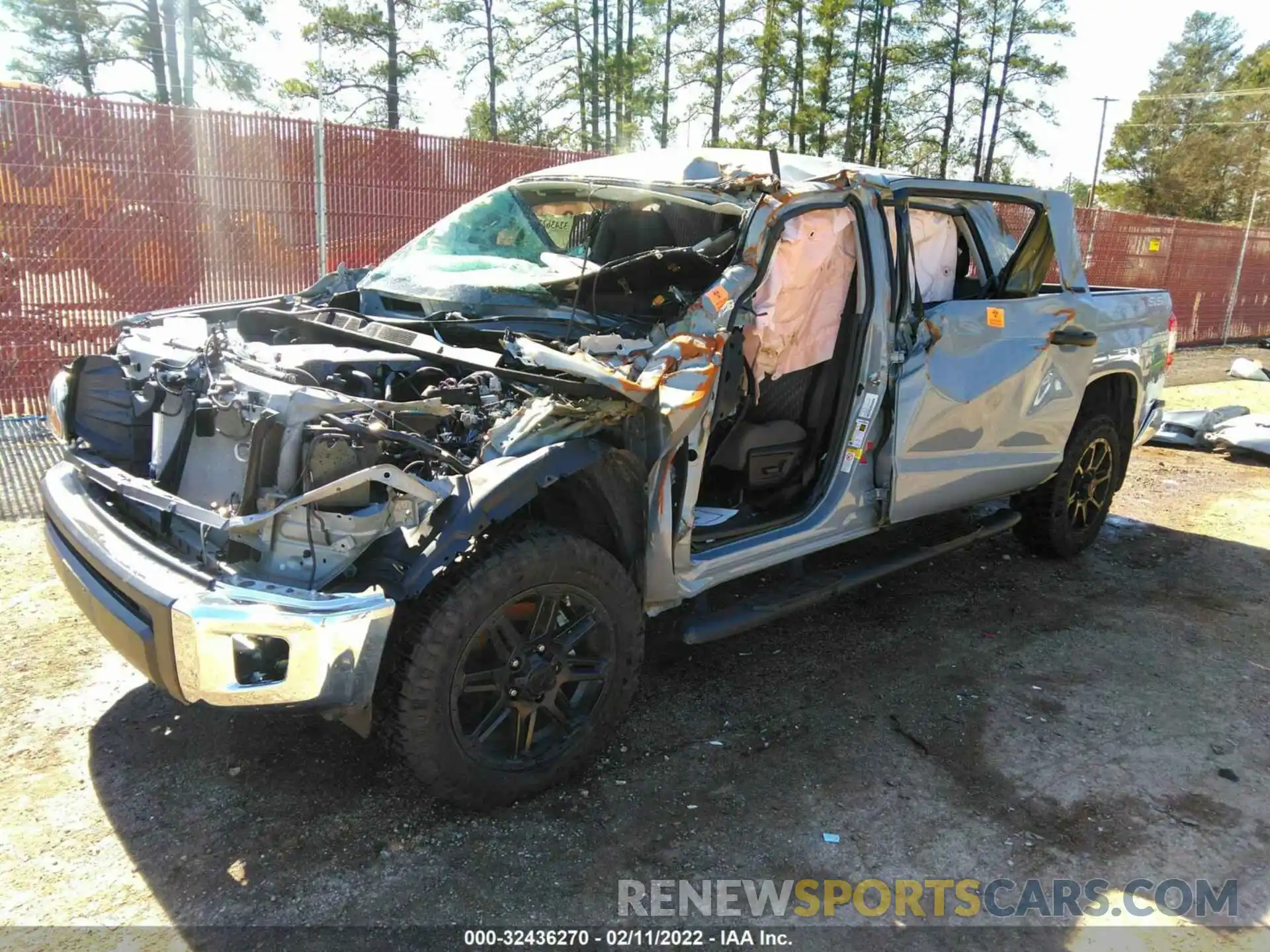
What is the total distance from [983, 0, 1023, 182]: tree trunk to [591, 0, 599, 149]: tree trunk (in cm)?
1240

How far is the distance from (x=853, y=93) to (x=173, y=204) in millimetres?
24991

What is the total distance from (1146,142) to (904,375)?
5209 centimetres

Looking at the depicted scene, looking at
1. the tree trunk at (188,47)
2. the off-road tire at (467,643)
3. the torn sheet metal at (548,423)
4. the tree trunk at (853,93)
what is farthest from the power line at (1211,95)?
the off-road tire at (467,643)

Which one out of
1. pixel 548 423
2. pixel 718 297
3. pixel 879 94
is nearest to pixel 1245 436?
pixel 718 297

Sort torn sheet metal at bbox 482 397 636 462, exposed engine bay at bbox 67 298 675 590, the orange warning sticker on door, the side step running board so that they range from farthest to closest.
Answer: the side step running board → the orange warning sticker on door → torn sheet metal at bbox 482 397 636 462 → exposed engine bay at bbox 67 298 675 590

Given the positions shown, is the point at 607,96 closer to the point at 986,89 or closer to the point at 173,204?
the point at 986,89

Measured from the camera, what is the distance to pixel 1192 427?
856 cm

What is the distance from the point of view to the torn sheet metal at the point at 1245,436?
796 centimetres

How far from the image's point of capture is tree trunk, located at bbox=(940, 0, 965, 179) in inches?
1138

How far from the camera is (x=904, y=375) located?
379 centimetres

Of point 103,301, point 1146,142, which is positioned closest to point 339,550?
point 103,301

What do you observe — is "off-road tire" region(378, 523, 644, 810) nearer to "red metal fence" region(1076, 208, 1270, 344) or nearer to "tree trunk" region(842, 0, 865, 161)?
"red metal fence" region(1076, 208, 1270, 344)

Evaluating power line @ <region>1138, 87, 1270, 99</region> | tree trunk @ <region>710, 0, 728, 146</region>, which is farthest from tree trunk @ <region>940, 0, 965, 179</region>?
power line @ <region>1138, 87, 1270, 99</region>

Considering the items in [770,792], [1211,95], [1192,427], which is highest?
[1211,95]
